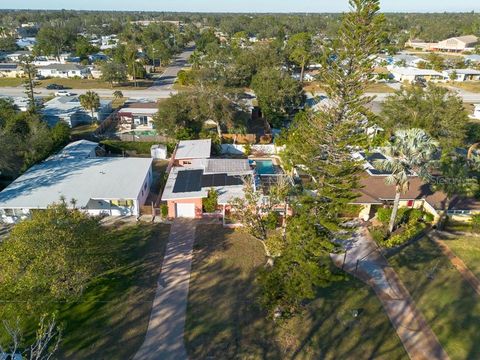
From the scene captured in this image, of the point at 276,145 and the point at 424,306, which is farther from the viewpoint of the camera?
the point at 276,145

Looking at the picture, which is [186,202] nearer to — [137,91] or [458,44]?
[137,91]

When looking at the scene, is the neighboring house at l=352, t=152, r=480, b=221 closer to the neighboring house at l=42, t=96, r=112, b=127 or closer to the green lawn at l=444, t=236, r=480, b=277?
the green lawn at l=444, t=236, r=480, b=277

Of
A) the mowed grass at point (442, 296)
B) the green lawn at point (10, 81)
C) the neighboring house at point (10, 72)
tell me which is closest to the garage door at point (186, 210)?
the mowed grass at point (442, 296)

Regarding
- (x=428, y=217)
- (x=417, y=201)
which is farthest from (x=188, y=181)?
(x=428, y=217)

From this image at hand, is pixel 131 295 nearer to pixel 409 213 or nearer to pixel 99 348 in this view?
pixel 99 348

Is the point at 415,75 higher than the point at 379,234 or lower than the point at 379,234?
higher

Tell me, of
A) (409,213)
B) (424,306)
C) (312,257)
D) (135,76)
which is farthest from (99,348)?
(135,76)
